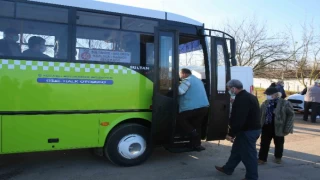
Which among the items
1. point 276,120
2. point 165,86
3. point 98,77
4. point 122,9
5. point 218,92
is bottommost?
point 276,120

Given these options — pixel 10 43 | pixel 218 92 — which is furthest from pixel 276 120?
pixel 10 43

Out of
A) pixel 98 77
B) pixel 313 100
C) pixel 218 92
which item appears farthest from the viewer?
pixel 313 100

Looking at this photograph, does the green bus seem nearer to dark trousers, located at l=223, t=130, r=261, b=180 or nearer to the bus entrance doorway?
the bus entrance doorway

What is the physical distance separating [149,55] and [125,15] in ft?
2.86

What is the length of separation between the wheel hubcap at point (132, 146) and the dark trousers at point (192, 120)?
2.78 feet

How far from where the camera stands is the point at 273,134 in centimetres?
625

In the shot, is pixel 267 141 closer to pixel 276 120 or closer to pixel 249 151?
pixel 276 120

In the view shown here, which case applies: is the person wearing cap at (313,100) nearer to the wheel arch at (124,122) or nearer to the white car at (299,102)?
the white car at (299,102)

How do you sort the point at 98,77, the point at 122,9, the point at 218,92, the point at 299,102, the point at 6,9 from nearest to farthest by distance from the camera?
the point at 6,9 → the point at 98,77 → the point at 122,9 → the point at 218,92 → the point at 299,102

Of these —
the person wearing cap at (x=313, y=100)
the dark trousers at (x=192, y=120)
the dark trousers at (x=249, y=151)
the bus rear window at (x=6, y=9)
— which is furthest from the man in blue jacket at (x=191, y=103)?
the person wearing cap at (x=313, y=100)

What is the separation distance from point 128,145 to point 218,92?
7.20 feet

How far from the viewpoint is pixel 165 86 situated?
18.6 feet

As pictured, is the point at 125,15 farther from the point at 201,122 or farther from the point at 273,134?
the point at 273,134

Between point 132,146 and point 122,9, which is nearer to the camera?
point 122,9
